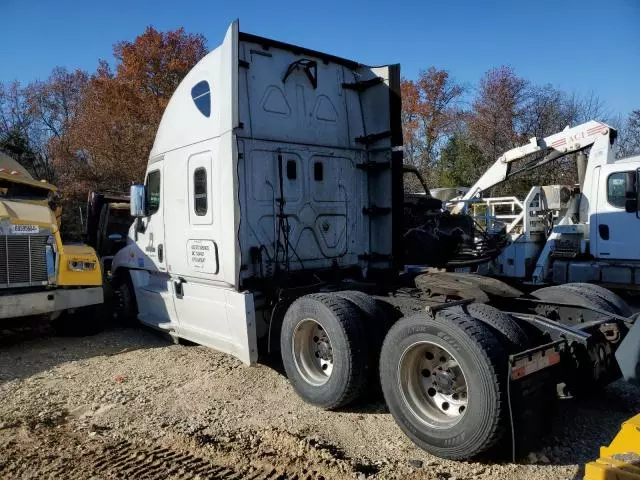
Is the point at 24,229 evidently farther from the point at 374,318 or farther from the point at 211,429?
the point at 374,318

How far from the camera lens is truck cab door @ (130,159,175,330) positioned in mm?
6891

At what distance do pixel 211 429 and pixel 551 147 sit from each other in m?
9.64

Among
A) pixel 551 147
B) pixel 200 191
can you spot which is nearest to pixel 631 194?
pixel 551 147

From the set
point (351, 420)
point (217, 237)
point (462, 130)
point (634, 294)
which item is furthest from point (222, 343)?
point (462, 130)

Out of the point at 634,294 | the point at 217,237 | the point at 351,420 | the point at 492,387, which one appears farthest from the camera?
the point at 634,294

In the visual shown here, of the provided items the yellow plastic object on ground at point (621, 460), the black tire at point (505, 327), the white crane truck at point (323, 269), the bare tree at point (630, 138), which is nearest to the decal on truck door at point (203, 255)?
the white crane truck at point (323, 269)

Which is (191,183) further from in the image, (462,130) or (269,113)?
(462,130)

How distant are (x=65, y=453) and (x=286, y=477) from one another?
70.4 inches

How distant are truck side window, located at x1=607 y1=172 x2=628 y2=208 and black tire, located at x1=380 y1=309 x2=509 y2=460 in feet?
22.3

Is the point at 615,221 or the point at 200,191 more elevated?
the point at 200,191

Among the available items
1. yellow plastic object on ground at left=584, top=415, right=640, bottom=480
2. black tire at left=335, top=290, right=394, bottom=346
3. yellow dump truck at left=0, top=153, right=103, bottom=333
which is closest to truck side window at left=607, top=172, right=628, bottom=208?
black tire at left=335, top=290, right=394, bottom=346

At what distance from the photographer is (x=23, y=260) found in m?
6.94

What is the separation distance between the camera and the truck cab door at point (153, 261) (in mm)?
6891

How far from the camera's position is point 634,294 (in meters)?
8.85
